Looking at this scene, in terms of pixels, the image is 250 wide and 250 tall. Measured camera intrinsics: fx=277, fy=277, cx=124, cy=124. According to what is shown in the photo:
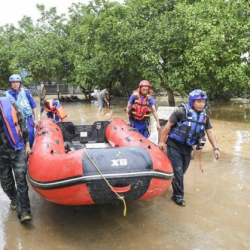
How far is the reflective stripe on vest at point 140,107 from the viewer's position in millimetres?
4781

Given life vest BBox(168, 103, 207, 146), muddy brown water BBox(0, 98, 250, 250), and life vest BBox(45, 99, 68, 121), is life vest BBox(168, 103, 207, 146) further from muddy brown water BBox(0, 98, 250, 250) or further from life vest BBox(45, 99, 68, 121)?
life vest BBox(45, 99, 68, 121)

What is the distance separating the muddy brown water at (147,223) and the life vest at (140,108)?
1.41m

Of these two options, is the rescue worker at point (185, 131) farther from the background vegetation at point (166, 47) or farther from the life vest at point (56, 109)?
the background vegetation at point (166, 47)

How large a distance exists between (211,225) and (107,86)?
14.8 metres

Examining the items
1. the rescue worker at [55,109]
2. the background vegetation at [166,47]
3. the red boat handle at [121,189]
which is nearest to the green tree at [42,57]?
the background vegetation at [166,47]

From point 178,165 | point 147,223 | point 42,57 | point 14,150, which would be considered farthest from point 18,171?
point 42,57

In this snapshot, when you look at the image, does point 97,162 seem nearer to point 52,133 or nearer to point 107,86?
point 52,133

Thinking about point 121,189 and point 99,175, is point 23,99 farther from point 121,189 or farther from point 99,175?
point 121,189

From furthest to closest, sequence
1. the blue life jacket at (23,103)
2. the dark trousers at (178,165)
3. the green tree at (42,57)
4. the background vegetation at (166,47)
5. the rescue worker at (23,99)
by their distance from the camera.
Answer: the green tree at (42,57) → the background vegetation at (166,47) → the blue life jacket at (23,103) → the rescue worker at (23,99) → the dark trousers at (178,165)

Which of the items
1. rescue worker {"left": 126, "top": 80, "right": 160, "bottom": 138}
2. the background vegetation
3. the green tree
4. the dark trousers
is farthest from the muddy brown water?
the green tree

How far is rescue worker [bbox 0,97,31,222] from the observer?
287 cm

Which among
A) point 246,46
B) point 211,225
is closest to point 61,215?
point 211,225

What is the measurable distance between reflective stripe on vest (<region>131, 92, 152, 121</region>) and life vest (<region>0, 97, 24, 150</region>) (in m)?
2.29

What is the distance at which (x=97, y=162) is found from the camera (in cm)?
260
